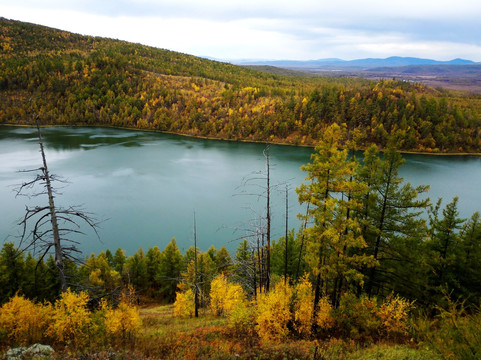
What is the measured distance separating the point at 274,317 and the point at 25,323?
868 centimetres

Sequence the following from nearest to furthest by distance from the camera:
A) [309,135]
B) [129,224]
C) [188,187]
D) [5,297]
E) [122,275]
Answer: [5,297] < [122,275] < [129,224] < [188,187] < [309,135]

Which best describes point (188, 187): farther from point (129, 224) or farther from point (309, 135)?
point (309, 135)

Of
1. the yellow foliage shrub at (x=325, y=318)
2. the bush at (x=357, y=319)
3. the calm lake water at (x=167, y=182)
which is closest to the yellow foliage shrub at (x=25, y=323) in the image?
the calm lake water at (x=167, y=182)

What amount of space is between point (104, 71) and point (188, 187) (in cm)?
10278

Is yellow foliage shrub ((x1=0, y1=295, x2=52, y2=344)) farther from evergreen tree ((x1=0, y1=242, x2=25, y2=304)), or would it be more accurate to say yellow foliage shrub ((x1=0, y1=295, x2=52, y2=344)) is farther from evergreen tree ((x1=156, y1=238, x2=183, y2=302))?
evergreen tree ((x1=156, y1=238, x2=183, y2=302))

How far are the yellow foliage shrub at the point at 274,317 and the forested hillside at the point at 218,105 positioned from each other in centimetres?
6922

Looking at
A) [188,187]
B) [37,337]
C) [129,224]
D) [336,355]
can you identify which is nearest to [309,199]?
[336,355]

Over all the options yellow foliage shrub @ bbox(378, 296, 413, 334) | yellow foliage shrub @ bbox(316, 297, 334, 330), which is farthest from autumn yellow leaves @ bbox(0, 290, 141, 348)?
yellow foliage shrub @ bbox(378, 296, 413, 334)

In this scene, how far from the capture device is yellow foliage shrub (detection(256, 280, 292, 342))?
31.3 ft

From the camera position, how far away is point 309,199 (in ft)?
29.3

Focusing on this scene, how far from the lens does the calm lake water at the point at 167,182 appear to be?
93.8 ft

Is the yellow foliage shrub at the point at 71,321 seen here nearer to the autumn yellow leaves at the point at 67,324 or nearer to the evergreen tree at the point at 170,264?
the autumn yellow leaves at the point at 67,324

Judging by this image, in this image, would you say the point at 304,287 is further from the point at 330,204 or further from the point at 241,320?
the point at 330,204

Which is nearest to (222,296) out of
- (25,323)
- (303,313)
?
(303,313)
